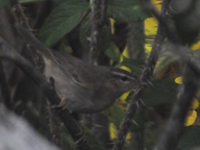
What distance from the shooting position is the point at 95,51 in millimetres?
2082

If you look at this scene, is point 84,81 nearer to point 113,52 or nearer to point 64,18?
point 113,52

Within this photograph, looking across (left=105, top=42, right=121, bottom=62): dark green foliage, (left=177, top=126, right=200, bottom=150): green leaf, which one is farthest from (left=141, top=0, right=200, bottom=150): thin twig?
(left=105, top=42, right=121, bottom=62): dark green foliage

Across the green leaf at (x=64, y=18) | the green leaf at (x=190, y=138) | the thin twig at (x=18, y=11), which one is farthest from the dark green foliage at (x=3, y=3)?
the green leaf at (x=190, y=138)

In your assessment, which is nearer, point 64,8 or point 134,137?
point 64,8

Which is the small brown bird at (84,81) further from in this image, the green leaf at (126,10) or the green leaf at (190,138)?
the green leaf at (190,138)

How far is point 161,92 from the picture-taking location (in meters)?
1.93

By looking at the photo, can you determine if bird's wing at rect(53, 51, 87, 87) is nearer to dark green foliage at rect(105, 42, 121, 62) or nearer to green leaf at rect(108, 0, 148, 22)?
dark green foliage at rect(105, 42, 121, 62)

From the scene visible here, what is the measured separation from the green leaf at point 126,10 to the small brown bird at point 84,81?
1.64 feet

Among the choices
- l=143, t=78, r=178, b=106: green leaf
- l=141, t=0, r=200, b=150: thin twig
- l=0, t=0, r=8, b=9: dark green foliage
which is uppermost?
l=141, t=0, r=200, b=150: thin twig

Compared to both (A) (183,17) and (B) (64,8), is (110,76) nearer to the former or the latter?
(B) (64,8)

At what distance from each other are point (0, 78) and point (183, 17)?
3.97 feet

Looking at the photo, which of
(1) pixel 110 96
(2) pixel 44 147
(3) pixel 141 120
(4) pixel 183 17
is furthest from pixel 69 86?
(2) pixel 44 147

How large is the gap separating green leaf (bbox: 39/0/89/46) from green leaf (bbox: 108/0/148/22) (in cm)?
13

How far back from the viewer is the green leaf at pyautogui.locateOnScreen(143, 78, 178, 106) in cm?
190
